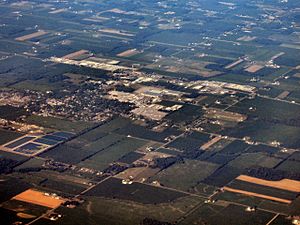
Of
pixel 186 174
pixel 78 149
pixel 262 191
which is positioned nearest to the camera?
pixel 262 191

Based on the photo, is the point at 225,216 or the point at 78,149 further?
the point at 78,149

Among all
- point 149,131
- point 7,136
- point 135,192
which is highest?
point 135,192

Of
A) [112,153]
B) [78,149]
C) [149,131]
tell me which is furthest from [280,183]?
[78,149]

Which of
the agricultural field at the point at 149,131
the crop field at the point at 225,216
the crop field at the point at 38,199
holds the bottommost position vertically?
the agricultural field at the point at 149,131

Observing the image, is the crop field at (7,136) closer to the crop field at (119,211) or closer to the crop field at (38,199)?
the crop field at (38,199)

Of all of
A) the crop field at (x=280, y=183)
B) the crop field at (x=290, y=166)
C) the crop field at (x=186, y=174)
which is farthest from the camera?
the crop field at (x=290, y=166)

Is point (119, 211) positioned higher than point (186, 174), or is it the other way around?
point (119, 211)

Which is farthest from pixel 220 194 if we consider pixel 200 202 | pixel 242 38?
pixel 242 38

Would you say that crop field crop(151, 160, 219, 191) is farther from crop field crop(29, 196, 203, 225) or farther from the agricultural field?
crop field crop(29, 196, 203, 225)

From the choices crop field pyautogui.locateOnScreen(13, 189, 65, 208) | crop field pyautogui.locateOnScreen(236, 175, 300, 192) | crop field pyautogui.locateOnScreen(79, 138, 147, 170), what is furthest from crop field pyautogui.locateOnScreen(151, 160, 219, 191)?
crop field pyautogui.locateOnScreen(13, 189, 65, 208)

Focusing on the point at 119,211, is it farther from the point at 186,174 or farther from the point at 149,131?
the point at 149,131

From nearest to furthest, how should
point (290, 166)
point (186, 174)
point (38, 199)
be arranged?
point (38, 199) < point (186, 174) < point (290, 166)

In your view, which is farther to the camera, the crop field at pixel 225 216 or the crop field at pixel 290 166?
the crop field at pixel 290 166

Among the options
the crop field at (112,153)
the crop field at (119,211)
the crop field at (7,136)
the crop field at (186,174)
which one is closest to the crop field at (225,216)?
the crop field at (119,211)
